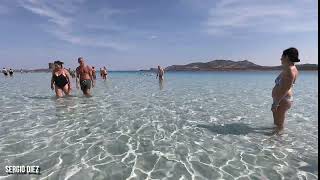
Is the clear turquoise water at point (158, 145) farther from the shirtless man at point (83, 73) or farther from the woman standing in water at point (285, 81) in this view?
the shirtless man at point (83, 73)

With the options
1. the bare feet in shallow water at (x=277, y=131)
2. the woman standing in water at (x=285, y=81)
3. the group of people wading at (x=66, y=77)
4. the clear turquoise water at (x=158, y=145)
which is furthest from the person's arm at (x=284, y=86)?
the group of people wading at (x=66, y=77)

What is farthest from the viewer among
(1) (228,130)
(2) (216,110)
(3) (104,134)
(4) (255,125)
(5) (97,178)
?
(2) (216,110)

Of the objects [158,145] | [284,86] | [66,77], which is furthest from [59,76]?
[284,86]

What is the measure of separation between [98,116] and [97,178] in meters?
5.10

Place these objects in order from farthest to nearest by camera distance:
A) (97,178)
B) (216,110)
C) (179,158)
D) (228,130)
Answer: (216,110), (228,130), (179,158), (97,178)

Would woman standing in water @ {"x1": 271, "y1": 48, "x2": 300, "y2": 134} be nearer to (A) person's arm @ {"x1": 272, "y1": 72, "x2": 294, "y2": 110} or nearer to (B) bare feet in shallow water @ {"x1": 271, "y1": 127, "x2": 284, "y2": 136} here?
(A) person's arm @ {"x1": 272, "y1": 72, "x2": 294, "y2": 110}

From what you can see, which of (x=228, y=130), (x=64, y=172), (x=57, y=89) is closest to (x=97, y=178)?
(x=64, y=172)

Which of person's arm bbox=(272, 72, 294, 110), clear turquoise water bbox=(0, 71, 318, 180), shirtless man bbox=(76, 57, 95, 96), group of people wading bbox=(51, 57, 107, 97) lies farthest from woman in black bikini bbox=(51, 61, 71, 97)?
person's arm bbox=(272, 72, 294, 110)

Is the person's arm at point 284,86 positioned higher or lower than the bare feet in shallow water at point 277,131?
higher

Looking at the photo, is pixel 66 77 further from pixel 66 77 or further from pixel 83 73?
pixel 83 73

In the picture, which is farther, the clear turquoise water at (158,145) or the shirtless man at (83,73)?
the shirtless man at (83,73)

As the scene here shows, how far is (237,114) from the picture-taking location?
10148 millimetres

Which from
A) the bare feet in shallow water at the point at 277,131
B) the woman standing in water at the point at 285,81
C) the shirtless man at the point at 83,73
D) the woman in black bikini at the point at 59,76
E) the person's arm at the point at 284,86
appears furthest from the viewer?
the shirtless man at the point at 83,73

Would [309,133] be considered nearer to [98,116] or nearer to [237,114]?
[237,114]
